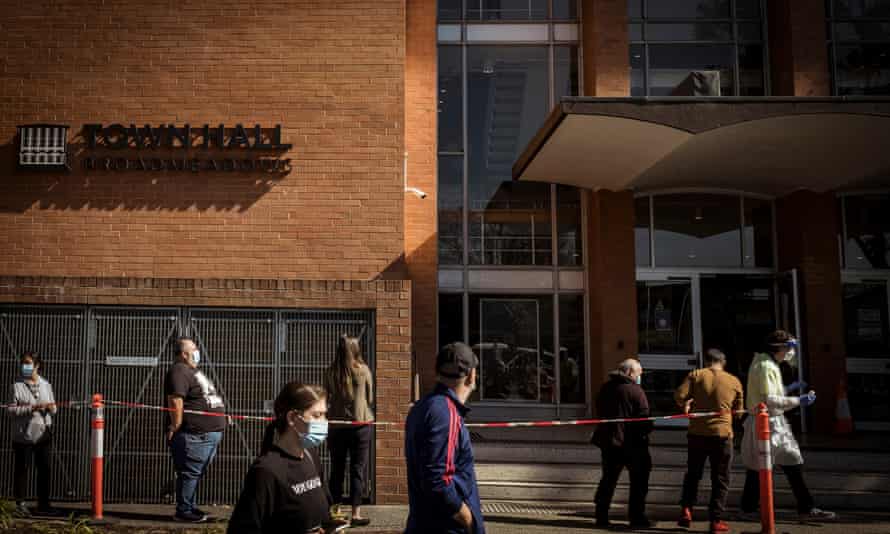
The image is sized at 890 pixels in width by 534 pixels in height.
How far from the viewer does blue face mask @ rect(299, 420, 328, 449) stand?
3.45 m

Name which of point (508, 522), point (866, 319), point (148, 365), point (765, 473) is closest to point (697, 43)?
point (866, 319)

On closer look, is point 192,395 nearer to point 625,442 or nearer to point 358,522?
point 358,522

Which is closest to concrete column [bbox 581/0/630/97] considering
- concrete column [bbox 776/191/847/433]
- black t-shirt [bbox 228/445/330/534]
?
concrete column [bbox 776/191/847/433]

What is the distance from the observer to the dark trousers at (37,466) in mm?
7941

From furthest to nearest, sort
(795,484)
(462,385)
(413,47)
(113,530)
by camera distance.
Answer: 1. (413,47)
2. (795,484)
3. (113,530)
4. (462,385)

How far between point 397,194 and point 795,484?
549cm

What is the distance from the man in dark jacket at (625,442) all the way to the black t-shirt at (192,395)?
384 cm

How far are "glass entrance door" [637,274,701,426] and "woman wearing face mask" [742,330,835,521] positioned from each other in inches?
165

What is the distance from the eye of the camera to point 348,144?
962 cm

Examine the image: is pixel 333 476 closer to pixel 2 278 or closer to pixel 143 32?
pixel 2 278

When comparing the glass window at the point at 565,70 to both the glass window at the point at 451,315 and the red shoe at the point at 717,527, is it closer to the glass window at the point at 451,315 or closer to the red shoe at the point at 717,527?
the glass window at the point at 451,315

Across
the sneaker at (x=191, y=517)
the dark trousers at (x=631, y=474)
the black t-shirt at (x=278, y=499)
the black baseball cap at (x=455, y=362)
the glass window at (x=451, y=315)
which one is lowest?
the sneaker at (x=191, y=517)

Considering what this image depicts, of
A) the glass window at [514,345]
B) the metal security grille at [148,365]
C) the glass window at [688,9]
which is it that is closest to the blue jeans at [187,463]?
the metal security grille at [148,365]

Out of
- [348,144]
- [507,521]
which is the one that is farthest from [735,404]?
[348,144]
